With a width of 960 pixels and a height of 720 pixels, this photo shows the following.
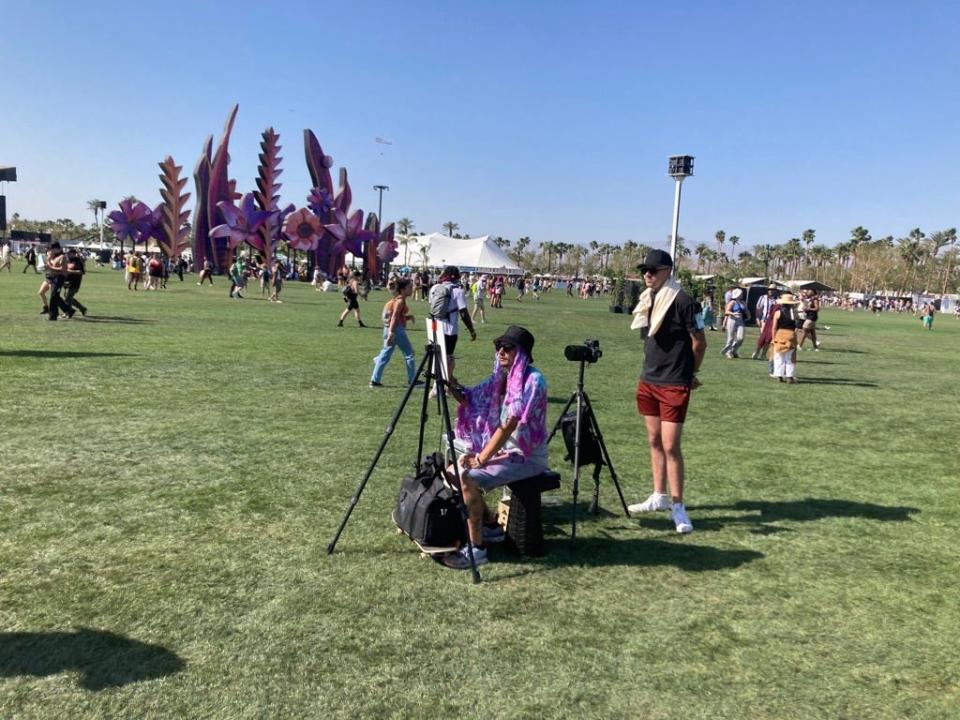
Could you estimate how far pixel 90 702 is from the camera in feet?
8.75

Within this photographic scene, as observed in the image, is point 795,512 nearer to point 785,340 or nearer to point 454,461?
point 454,461

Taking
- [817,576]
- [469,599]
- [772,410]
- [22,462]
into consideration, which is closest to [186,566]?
[469,599]

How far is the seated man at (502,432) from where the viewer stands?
13.3ft

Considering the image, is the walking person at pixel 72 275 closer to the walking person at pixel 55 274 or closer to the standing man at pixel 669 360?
the walking person at pixel 55 274

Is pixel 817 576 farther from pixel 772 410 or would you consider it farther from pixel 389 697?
pixel 772 410

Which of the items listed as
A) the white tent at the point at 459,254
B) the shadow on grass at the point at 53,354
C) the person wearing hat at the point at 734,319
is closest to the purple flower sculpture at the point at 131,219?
the white tent at the point at 459,254

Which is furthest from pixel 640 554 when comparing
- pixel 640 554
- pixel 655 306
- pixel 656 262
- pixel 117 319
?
pixel 117 319

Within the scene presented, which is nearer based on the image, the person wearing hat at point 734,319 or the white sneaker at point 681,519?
the white sneaker at point 681,519

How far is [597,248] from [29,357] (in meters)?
178

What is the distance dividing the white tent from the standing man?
3329 inches

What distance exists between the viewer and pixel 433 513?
155 inches

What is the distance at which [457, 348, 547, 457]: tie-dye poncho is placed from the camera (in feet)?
13.3

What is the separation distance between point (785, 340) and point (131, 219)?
5927 centimetres

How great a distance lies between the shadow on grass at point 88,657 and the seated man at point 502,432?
1646mm
